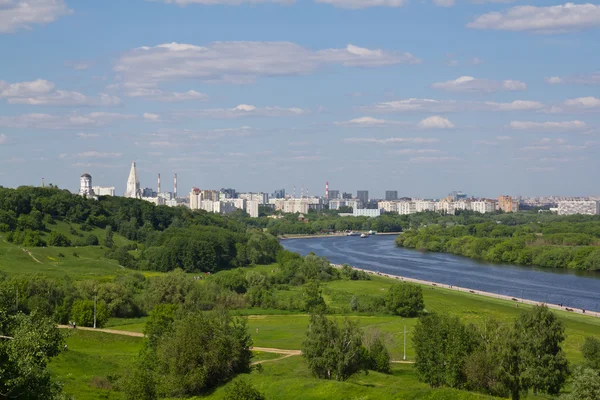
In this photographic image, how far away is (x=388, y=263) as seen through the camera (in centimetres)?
9225

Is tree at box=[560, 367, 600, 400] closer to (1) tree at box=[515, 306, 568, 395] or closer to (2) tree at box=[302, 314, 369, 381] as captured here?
(1) tree at box=[515, 306, 568, 395]

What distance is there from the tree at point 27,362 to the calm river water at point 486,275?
149ft

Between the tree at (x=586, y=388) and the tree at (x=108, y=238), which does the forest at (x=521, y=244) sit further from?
the tree at (x=586, y=388)

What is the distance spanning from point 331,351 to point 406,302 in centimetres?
2170

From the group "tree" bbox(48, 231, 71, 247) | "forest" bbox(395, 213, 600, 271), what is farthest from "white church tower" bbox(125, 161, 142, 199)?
"tree" bbox(48, 231, 71, 247)

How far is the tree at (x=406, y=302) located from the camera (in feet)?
163

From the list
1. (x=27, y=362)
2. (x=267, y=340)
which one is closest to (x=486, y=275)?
(x=267, y=340)

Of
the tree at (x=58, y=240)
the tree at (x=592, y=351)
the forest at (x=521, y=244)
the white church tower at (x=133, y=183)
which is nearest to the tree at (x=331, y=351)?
the tree at (x=592, y=351)

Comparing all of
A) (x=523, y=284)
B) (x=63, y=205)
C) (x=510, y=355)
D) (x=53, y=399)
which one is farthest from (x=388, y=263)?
(x=53, y=399)

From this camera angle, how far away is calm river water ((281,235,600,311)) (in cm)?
6256

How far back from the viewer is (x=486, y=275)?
7850 cm

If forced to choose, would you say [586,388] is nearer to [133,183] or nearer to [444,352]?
[444,352]

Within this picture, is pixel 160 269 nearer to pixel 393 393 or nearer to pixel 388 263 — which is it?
pixel 388 263

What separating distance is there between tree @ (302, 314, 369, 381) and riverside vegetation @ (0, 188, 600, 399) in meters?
0.05
